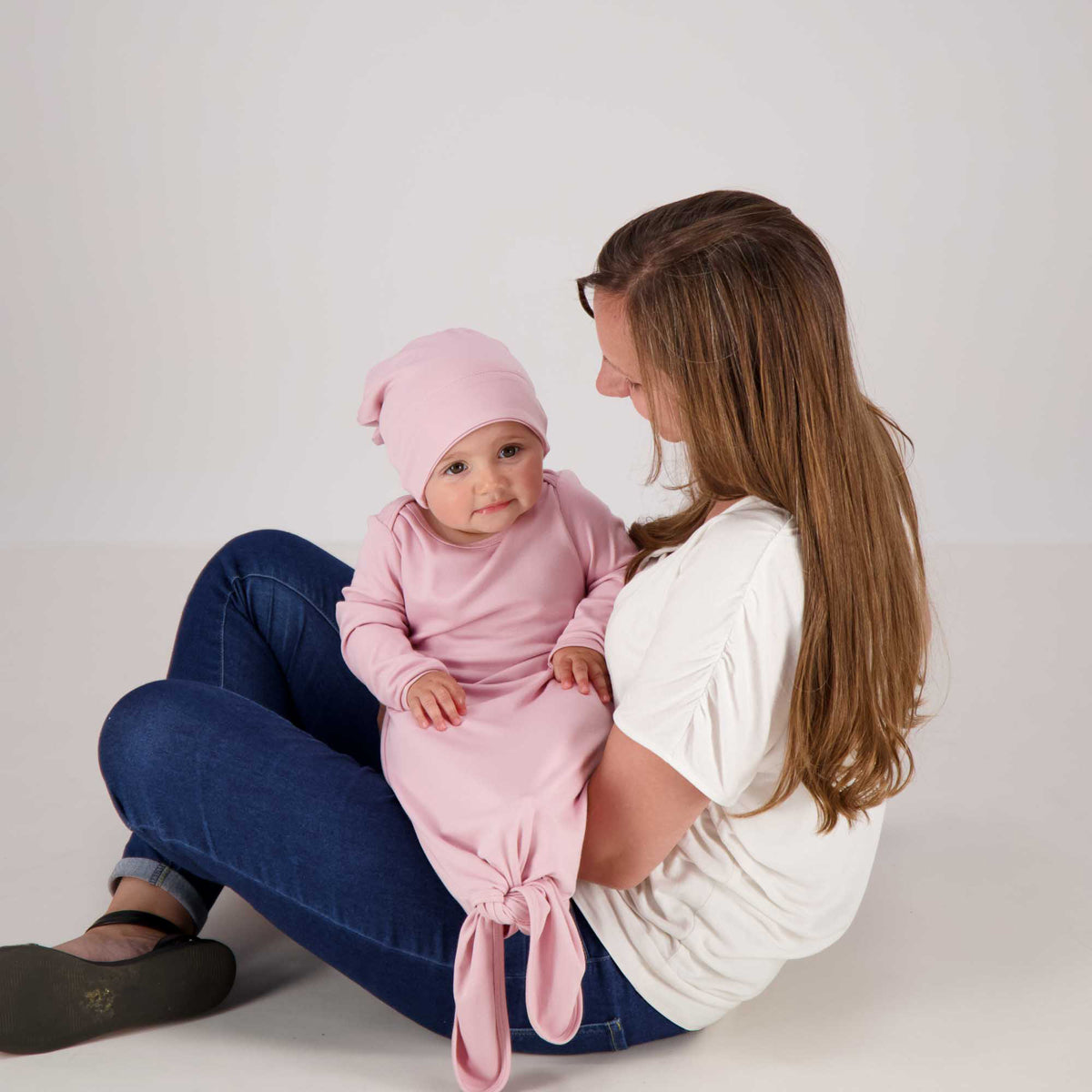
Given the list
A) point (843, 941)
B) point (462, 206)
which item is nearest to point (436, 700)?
point (843, 941)

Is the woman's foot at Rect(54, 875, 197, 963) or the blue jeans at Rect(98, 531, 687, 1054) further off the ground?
the blue jeans at Rect(98, 531, 687, 1054)

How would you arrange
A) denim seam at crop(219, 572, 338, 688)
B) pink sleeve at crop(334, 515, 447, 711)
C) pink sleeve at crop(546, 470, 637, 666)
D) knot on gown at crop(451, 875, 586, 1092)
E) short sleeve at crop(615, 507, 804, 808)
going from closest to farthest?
short sleeve at crop(615, 507, 804, 808) < knot on gown at crop(451, 875, 586, 1092) < pink sleeve at crop(334, 515, 447, 711) < pink sleeve at crop(546, 470, 637, 666) < denim seam at crop(219, 572, 338, 688)

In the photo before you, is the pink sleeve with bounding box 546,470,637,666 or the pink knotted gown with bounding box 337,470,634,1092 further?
the pink sleeve with bounding box 546,470,637,666

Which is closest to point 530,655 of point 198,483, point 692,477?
point 692,477

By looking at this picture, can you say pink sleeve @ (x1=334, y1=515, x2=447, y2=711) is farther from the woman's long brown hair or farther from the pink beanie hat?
the woman's long brown hair

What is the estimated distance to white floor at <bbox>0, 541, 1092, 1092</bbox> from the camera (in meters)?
1.78

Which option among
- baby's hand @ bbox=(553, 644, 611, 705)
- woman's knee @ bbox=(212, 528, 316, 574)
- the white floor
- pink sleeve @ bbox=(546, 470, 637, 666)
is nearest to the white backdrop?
the white floor

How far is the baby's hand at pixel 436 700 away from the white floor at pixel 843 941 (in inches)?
18.3

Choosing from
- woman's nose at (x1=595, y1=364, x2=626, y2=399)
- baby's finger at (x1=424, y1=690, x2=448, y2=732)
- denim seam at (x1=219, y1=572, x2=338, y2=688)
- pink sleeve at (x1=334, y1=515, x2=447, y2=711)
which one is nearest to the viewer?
woman's nose at (x1=595, y1=364, x2=626, y2=399)

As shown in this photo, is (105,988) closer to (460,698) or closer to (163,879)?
(163,879)

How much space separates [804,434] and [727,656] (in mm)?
269

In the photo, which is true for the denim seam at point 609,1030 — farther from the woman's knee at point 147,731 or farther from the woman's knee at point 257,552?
the woman's knee at point 257,552

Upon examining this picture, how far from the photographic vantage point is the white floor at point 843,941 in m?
1.78

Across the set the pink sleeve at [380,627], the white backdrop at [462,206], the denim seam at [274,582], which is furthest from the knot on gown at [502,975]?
the white backdrop at [462,206]
